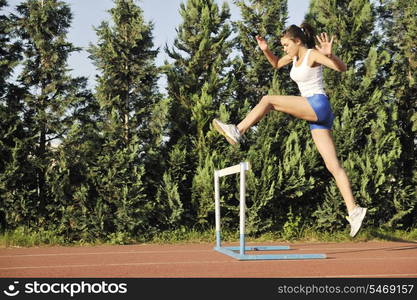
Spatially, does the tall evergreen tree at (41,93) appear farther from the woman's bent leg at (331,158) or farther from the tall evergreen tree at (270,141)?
the woman's bent leg at (331,158)

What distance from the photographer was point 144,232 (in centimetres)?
1005

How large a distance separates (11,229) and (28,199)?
643mm

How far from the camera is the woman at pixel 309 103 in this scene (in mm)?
5398

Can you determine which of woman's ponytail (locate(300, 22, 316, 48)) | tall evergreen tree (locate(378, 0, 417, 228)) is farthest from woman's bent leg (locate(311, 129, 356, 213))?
tall evergreen tree (locate(378, 0, 417, 228))

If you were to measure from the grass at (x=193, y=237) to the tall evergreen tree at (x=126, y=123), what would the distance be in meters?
0.30

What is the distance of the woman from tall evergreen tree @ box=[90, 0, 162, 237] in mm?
4516

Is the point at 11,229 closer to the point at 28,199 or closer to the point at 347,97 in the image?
the point at 28,199

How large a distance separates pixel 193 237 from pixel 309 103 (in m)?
5.08

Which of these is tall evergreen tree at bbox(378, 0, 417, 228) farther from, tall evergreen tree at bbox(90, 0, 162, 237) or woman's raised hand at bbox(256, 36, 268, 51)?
woman's raised hand at bbox(256, 36, 268, 51)

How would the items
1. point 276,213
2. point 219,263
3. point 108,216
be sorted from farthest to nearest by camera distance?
point 276,213 < point 108,216 < point 219,263

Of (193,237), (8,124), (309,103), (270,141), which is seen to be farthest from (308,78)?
(8,124)

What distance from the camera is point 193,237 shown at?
32.7 ft

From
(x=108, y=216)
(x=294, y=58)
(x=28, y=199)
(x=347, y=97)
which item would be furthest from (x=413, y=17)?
(x=28, y=199)

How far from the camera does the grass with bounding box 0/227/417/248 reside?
9.48 m
